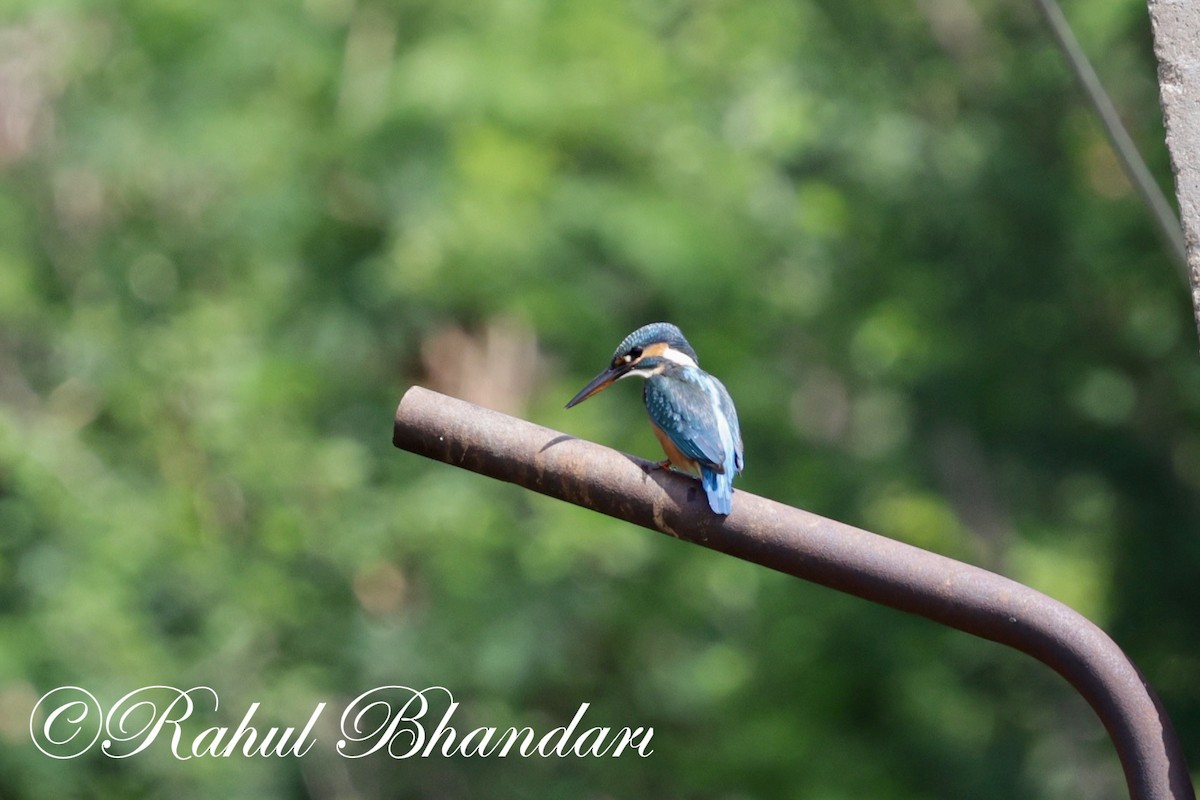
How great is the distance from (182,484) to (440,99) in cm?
252

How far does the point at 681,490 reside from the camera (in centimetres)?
220

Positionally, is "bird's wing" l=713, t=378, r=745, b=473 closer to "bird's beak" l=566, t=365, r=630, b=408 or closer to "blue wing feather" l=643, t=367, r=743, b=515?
"blue wing feather" l=643, t=367, r=743, b=515

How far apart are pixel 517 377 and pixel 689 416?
5.42m

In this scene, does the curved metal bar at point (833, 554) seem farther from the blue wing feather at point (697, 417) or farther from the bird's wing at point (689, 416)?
the bird's wing at point (689, 416)

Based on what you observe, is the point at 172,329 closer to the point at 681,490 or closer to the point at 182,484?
the point at 182,484

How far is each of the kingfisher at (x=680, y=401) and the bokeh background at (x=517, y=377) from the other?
375cm

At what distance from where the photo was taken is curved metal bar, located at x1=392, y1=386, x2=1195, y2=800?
1.91 metres

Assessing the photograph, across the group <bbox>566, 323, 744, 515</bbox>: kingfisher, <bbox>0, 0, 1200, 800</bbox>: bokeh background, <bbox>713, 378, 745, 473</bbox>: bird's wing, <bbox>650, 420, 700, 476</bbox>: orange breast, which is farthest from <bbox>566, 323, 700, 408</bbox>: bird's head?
<bbox>0, 0, 1200, 800</bbox>: bokeh background

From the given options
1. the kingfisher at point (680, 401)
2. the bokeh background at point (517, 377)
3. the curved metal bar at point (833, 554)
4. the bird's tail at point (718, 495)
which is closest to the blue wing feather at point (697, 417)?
the kingfisher at point (680, 401)

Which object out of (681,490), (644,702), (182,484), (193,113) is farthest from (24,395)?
(681,490)

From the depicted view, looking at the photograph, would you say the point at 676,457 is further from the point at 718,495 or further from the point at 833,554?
the point at 833,554

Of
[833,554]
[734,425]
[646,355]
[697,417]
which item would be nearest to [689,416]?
[697,417]

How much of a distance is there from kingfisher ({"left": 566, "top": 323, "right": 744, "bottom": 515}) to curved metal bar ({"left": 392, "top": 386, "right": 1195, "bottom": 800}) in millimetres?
582

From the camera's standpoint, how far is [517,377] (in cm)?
866
